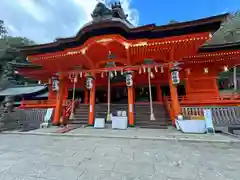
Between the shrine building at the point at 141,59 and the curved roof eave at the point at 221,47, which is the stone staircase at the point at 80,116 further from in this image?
the curved roof eave at the point at 221,47

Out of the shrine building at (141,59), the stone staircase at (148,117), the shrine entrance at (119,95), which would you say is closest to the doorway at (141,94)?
the shrine entrance at (119,95)

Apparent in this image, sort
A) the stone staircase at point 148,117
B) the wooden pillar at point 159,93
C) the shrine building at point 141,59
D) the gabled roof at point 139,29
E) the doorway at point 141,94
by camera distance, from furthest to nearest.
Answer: the doorway at point 141,94
the wooden pillar at point 159,93
the stone staircase at point 148,117
the shrine building at point 141,59
the gabled roof at point 139,29

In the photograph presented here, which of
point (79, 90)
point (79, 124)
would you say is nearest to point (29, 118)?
point (79, 124)

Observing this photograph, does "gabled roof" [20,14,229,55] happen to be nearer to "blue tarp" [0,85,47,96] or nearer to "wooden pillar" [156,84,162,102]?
"wooden pillar" [156,84,162,102]

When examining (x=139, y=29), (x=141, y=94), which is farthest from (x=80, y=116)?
(x=139, y=29)

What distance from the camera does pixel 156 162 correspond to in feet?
9.22

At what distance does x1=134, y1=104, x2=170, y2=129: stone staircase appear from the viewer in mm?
6731

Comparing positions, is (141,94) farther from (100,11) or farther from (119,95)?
(100,11)

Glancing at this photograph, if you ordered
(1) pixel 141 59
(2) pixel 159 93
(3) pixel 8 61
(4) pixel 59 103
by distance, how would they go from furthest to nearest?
(3) pixel 8 61, (2) pixel 159 93, (4) pixel 59 103, (1) pixel 141 59

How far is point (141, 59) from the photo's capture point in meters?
7.58

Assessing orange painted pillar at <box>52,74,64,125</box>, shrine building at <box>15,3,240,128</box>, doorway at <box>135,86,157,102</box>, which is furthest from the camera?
doorway at <box>135,86,157,102</box>

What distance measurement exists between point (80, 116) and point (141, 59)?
506 cm

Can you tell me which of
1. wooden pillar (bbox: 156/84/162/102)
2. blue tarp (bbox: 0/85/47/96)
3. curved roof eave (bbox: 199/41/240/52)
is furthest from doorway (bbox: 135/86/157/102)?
blue tarp (bbox: 0/85/47/96)

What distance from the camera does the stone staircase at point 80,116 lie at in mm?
7734
